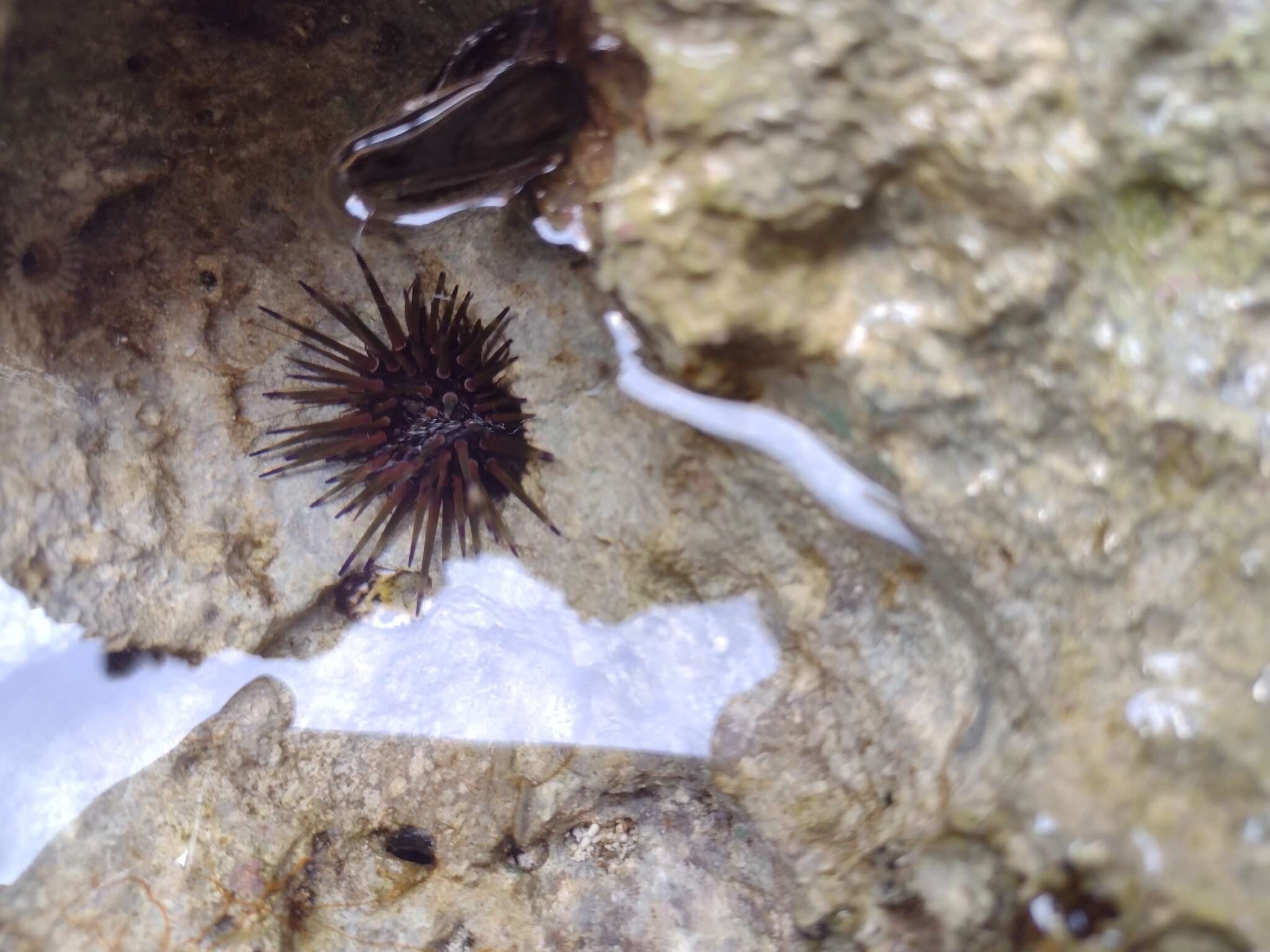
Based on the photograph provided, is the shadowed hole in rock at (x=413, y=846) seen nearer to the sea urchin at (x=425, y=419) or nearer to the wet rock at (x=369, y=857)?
the wet rock at (x=369, y=857)

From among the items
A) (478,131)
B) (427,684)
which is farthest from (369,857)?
(478,131)

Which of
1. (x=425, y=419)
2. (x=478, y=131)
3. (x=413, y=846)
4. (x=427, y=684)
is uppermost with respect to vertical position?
(x=478, y=131)

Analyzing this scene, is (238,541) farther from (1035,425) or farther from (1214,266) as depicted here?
(1214,266)

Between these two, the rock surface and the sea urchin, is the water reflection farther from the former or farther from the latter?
the sea urchin

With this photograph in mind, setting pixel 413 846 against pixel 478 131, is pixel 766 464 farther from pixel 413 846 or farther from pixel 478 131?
pixel 413 846

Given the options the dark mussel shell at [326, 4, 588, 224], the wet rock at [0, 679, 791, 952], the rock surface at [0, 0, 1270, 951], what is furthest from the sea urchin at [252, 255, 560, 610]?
the wet rock at [0, 679, 791, 952]

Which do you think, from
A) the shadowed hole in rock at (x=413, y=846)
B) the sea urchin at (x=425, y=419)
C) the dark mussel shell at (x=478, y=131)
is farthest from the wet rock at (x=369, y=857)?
the dark mussel shell at (x=478, y=131)
